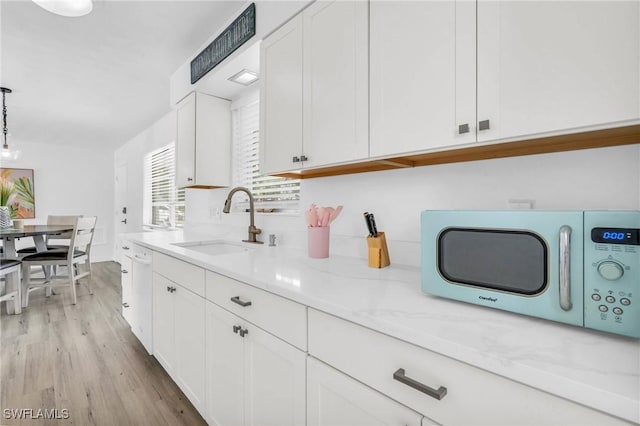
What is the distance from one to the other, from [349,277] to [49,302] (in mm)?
4381

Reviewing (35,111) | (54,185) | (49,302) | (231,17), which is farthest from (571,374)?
(54,185)

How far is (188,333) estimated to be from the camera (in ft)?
5.43

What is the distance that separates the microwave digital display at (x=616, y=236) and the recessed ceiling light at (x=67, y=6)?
2576 millimetres

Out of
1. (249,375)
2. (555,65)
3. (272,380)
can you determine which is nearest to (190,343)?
(249,375)

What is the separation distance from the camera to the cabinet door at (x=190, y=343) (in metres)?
1.54

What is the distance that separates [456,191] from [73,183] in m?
7.67

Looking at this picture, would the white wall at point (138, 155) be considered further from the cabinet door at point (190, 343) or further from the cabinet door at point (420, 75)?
the cabinet door at point (420, 75)

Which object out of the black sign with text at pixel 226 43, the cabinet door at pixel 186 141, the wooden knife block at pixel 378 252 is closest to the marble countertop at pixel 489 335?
the wooden knife block at pixel 378 252

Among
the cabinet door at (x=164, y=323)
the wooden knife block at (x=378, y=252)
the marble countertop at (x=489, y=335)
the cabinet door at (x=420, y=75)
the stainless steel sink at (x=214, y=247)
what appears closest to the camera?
the marble countertop at (x=489, y=335)

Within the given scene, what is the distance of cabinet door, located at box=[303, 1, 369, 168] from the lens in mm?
1241

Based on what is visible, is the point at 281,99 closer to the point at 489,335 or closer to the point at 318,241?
the point at 318,241

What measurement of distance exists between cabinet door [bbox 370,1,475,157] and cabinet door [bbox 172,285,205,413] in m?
1.21

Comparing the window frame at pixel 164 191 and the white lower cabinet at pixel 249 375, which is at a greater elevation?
the window frame at pixel 164 191

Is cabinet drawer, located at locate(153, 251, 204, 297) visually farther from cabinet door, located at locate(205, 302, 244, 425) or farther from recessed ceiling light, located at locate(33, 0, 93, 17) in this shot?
recessed ceiling light, located at locate(33, 0, 93, 17)
